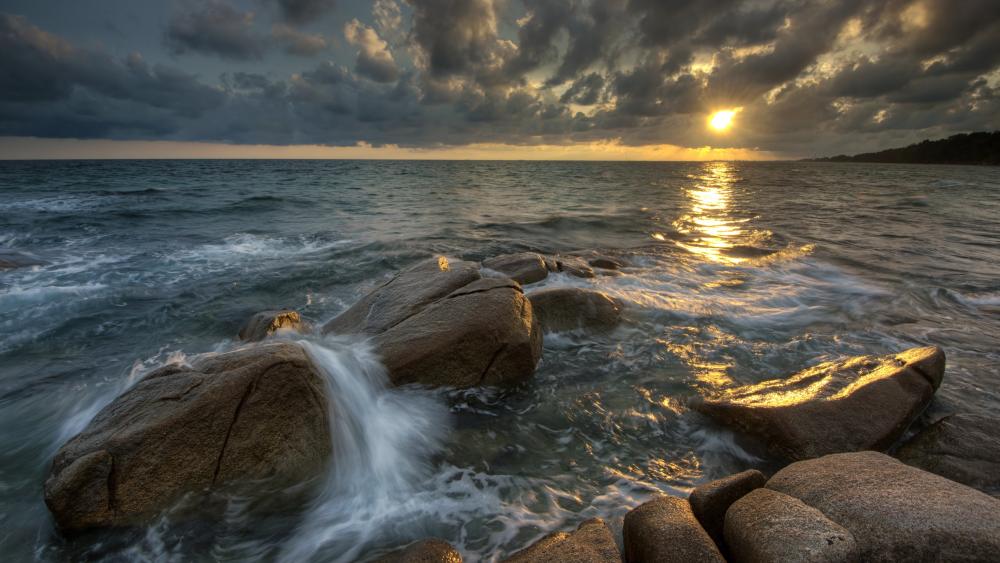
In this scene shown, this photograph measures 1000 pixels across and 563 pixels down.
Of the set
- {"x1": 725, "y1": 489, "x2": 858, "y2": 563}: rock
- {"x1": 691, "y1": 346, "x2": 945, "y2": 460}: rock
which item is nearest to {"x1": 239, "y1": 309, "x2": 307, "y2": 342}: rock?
{"x1": 691, "y1": 346, "x2": 945, "y2": 460}: rock

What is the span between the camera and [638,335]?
25.5 feet

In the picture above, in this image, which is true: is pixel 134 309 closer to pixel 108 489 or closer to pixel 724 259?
pixel 108 489

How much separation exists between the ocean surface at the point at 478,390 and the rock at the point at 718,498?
87 cm

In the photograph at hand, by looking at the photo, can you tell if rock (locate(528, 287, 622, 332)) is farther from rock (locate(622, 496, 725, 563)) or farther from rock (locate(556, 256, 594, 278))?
rock (locate(622, 496, 725, 563))

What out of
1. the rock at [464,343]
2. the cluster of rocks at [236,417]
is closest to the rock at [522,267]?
the rock at [464,343]

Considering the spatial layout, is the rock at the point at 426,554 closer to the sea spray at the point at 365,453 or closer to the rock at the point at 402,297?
the sea spray at the point at 365,453

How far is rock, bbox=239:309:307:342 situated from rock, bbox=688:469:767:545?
6.52 m

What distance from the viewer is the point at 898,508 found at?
2.71m

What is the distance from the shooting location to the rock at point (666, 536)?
2.71 meters

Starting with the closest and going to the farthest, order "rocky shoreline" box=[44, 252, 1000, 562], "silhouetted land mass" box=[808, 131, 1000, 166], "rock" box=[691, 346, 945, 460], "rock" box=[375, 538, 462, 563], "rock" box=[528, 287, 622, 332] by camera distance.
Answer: "rocky shoreline" box=[44, 252, 1000, 562]
"rock" box=[375, 538, 462, 563]
"rock" box=[691, 346, 945, 460]
"rock" box=[528, 287, 622, 332]
"silhouetted land mass" box=[808, 131, 1000, 166]

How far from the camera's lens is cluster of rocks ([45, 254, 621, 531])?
373 centimetres

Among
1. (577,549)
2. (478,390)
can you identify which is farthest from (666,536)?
(478,390)

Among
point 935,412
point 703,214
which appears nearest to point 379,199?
point 703,214

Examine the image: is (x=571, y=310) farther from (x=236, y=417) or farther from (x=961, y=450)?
(x=236, y=417)
